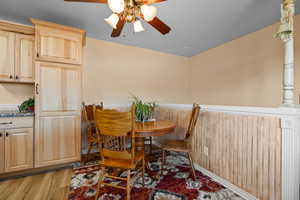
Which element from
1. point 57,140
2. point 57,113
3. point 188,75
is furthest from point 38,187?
point 188,75

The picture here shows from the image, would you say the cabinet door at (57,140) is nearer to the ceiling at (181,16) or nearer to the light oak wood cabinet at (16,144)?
the light oak wood cabinet at (16,144)

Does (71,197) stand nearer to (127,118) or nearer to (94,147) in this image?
(127,118)

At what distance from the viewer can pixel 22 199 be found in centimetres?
153

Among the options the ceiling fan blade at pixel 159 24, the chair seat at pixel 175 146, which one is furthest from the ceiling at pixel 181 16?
the chair seat at pixel 175 146

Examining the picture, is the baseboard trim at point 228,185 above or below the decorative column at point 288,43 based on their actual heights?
below

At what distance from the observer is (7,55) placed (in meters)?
2.15

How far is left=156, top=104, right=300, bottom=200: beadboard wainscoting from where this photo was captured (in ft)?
4.09

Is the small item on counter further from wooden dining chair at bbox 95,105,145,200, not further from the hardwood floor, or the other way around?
wooden dining chair at bbox 95,105,145,200

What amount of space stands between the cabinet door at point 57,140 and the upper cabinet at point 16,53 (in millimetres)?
822

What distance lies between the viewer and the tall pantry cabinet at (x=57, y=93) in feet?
6.84

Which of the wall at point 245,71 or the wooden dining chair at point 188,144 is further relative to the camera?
the wall at point 245,71

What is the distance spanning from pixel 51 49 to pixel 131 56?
1.72 metres

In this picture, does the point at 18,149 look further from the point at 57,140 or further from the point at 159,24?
the point at 159,24

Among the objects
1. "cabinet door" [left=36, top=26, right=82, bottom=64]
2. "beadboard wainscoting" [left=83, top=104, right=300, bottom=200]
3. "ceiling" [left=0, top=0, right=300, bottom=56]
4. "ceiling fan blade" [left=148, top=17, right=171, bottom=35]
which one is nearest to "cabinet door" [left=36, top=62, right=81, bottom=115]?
"cabinet door" [left=36, top=26, right=82, bottom=64]
